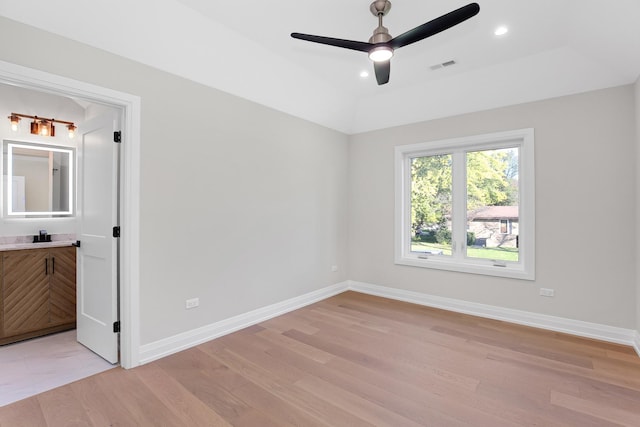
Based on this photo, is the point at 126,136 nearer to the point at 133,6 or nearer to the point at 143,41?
the point at 143,41

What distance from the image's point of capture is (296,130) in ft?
13.8

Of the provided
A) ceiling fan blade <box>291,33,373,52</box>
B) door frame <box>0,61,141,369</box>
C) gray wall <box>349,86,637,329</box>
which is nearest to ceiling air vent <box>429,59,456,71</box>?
gray wall <box>349,86,637,329</box>

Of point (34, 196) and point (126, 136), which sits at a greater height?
point (126, 136)

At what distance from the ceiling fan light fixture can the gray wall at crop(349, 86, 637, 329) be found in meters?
2.18

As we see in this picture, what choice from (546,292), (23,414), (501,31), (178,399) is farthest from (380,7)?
(23,414)

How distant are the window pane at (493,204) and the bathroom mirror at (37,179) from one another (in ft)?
17.3

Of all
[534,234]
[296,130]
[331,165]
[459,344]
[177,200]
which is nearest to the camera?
[177,200]

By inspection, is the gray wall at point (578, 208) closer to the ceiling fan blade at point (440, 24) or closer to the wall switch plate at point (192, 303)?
the ceiling fan blade at point (440, 24)

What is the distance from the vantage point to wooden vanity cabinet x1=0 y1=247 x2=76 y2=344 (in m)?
3.04

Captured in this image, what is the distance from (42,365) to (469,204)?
4.94 metres

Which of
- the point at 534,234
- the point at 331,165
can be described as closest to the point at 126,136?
the point at 331,165

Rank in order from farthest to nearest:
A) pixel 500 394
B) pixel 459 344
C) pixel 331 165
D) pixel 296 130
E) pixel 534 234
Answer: pixel 331 165, pixel 296 130, pixel 534 234, pixel 459 344, pixel 500 394

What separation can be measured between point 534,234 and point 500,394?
82.8 inches

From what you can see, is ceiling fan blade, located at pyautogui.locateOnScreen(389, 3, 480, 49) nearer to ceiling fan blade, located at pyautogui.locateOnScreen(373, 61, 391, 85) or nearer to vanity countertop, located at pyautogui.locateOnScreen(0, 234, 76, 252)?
ceiling fan blade, located at pyautogui.locateOnScreen(373, 61, 391, 85)
